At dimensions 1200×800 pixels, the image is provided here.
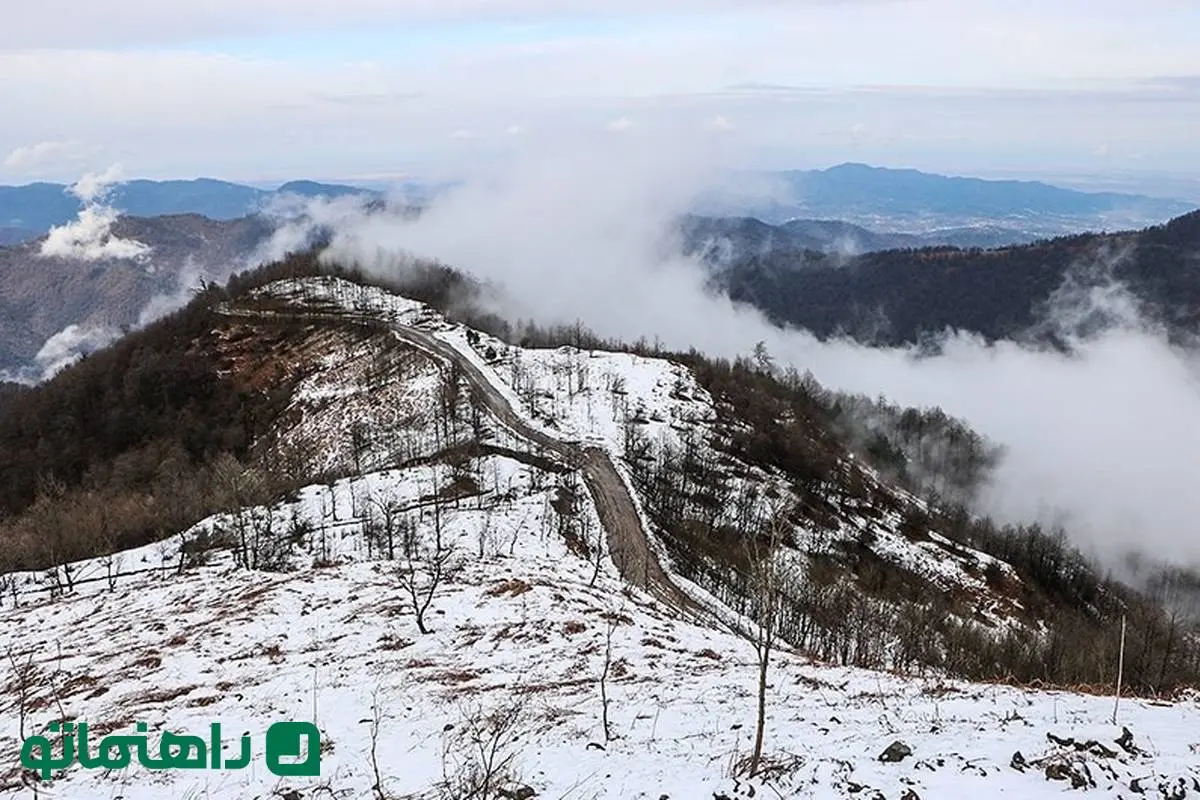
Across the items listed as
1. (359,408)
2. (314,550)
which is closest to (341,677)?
(314,550)

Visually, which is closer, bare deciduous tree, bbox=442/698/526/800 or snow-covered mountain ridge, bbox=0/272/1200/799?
bare deciduous tree, bbox=442/698/526/800

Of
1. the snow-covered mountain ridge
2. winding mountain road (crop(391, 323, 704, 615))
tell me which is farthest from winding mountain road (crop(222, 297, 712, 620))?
the snow-covered mountain ridge

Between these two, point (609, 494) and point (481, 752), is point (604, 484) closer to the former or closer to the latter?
point (609, 494)

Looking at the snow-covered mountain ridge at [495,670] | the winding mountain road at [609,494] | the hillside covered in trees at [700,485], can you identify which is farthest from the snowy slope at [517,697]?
the hillside covered in trees at [700,485]

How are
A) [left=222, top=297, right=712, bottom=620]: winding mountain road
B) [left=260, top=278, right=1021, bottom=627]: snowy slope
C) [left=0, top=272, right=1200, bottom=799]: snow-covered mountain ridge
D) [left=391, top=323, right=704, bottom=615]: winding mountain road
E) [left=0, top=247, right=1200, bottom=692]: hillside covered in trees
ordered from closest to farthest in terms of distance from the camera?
[left=0, top=272, right=1200, bottom=799]: snow-covered mountain ridge, [left=0, top=247, right=1200, bottom=692]: hillside covered in trees, [left=222, top=297, right=712, bottom=620]: winding mountain road, [left=391, top=323, right=704, bottom=615]: winding mountain road, [left=260, top=278, right=1021, bottom=627]: snowy slope

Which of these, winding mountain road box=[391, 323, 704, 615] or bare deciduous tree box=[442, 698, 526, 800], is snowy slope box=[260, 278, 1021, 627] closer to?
winding mountain road box=[391, 323, 704, 615]

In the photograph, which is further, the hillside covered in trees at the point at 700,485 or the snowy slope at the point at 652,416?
the snowy slope at the point at 652,416

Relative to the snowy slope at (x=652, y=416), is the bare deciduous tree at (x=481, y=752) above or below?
above

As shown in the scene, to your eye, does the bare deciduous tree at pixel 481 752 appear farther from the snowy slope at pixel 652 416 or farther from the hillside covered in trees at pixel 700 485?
the snowy slope at pixel 652 416

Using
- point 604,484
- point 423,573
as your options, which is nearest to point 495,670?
point 423,573
